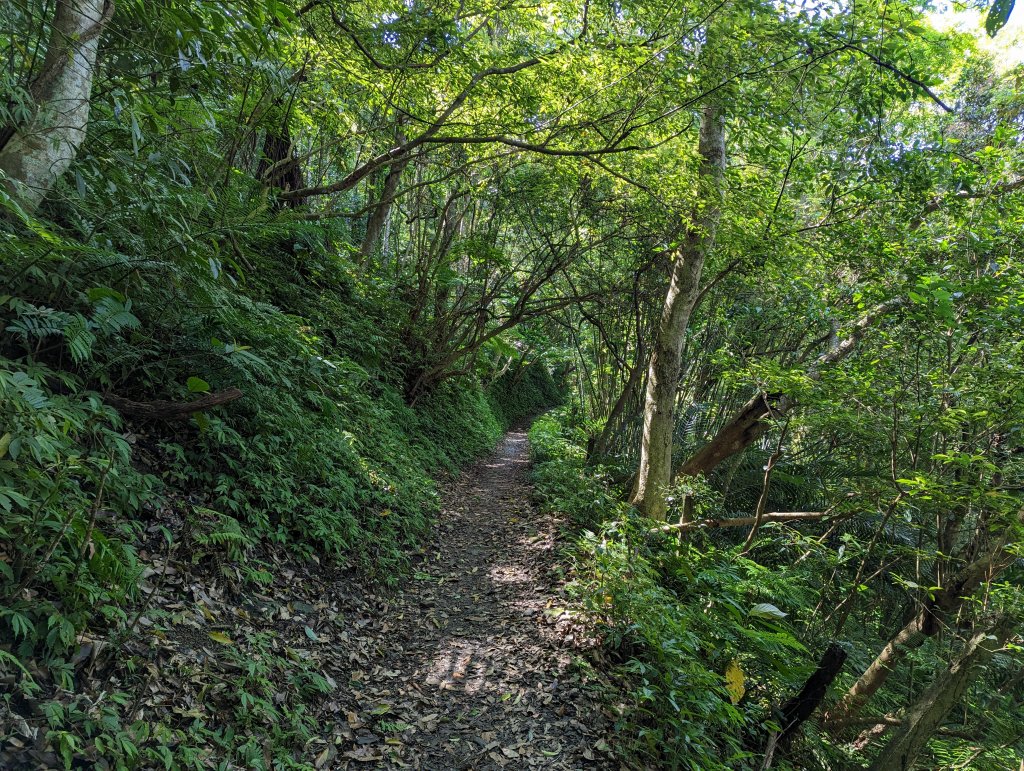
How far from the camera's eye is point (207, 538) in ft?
12.0

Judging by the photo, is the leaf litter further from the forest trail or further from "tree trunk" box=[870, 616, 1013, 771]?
→ "tree trunk" box=[870, 616, 1013, 771]

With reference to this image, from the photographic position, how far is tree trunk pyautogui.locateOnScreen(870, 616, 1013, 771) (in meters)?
4.39

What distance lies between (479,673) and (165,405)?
3.19m

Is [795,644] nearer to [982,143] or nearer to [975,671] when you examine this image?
[975,671]

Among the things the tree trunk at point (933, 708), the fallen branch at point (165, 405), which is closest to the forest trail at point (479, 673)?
the fallen branch at point (165, 405)

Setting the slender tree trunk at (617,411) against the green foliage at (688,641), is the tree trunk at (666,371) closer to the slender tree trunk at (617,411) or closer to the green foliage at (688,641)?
the green foliage at (688,641)

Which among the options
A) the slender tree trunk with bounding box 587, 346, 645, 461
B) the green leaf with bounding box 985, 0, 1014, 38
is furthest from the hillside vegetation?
the slender tree trunk with bounding box 587, 346, 645, 461

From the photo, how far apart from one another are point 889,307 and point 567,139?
455 centimetres

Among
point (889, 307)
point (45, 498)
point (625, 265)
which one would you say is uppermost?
point (625, 265)

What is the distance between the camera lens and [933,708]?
4.49 metres

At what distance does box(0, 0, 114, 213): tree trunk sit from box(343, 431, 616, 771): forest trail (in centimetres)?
389

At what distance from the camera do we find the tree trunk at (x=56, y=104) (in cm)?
294

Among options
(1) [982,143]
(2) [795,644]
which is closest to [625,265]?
(1) [982,143]

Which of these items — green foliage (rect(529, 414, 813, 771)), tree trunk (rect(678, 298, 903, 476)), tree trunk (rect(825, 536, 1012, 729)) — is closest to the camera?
green foliage (rect(529, 414, 813, 771))
